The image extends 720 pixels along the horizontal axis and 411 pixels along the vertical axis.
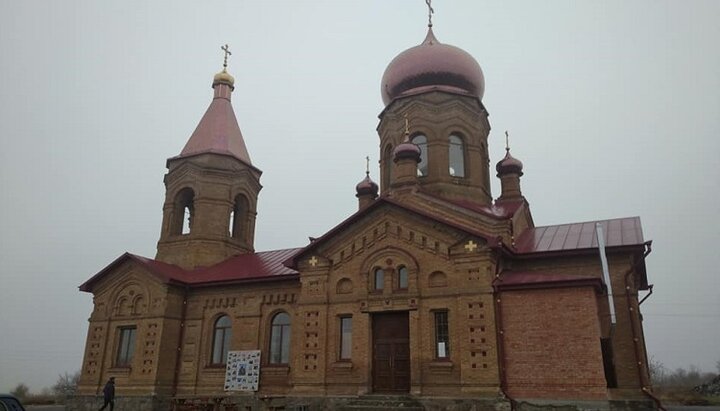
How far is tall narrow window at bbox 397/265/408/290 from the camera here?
15.7 metres

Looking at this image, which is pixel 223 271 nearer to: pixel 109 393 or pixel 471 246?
pixel 109 393

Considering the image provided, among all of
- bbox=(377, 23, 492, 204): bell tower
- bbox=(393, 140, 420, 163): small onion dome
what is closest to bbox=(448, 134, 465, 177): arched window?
bbox=(377, 23, 492, 204): bell tower

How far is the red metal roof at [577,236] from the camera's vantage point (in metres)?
15.5

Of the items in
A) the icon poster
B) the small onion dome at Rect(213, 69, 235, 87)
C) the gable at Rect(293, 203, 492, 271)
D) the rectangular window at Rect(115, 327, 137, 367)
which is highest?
the small onion dome at Rect(213, 69, 235, 87)

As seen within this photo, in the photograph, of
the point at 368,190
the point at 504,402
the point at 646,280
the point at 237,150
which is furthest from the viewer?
the point at 237,150

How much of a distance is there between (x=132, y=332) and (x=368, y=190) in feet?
33.0

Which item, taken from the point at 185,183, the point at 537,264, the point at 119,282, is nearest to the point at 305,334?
the point at 537,264

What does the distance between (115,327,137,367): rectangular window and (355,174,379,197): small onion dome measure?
9.63 metres

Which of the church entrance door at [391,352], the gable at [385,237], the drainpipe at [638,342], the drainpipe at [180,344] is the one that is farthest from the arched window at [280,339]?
the drainpipe at [638,342]

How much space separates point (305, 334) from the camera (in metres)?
16.3

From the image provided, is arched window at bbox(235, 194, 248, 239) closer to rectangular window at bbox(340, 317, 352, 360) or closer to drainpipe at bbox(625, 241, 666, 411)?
rectangular window at bbox(340, 317, 352, 360)

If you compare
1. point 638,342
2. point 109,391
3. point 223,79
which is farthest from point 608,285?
point 223,79

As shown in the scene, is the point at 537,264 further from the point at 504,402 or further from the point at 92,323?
the point at 92,323

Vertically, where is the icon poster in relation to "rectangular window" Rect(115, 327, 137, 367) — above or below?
below
